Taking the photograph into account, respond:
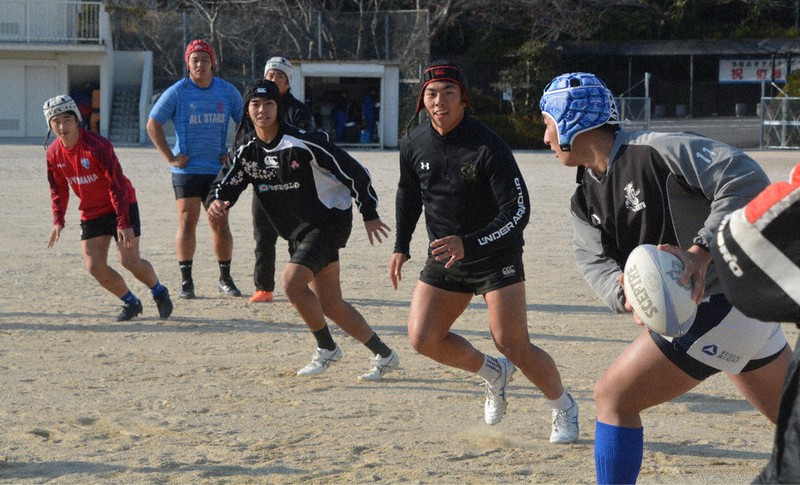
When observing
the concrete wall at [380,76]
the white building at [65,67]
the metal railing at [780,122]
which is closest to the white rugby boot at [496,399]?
the metal railing at [780,122]

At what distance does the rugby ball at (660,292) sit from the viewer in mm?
3668

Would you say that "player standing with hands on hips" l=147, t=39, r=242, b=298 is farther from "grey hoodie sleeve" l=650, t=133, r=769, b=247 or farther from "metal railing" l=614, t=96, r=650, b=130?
"metal railing" l=614, t=96, r=650, b=130

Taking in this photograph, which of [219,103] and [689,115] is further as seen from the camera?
[689,115]

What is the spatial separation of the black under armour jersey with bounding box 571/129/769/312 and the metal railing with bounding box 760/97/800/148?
2956 cm

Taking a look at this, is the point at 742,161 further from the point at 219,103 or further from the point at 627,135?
the point at 219,103

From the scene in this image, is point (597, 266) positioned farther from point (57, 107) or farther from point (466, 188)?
point (57, 107)

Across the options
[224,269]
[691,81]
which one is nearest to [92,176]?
A: [224,269]

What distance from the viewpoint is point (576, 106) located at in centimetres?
406

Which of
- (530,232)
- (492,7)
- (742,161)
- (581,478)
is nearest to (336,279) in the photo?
(581,478)

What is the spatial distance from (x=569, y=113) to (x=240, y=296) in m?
6.13

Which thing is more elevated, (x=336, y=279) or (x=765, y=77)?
(x=765, y=77)

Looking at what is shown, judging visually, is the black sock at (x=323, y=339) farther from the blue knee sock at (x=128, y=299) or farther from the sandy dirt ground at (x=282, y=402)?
the blue knee sock at (x=128, y=299)

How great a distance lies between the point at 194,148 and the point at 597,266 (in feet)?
20.1

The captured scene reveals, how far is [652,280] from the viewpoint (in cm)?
368
